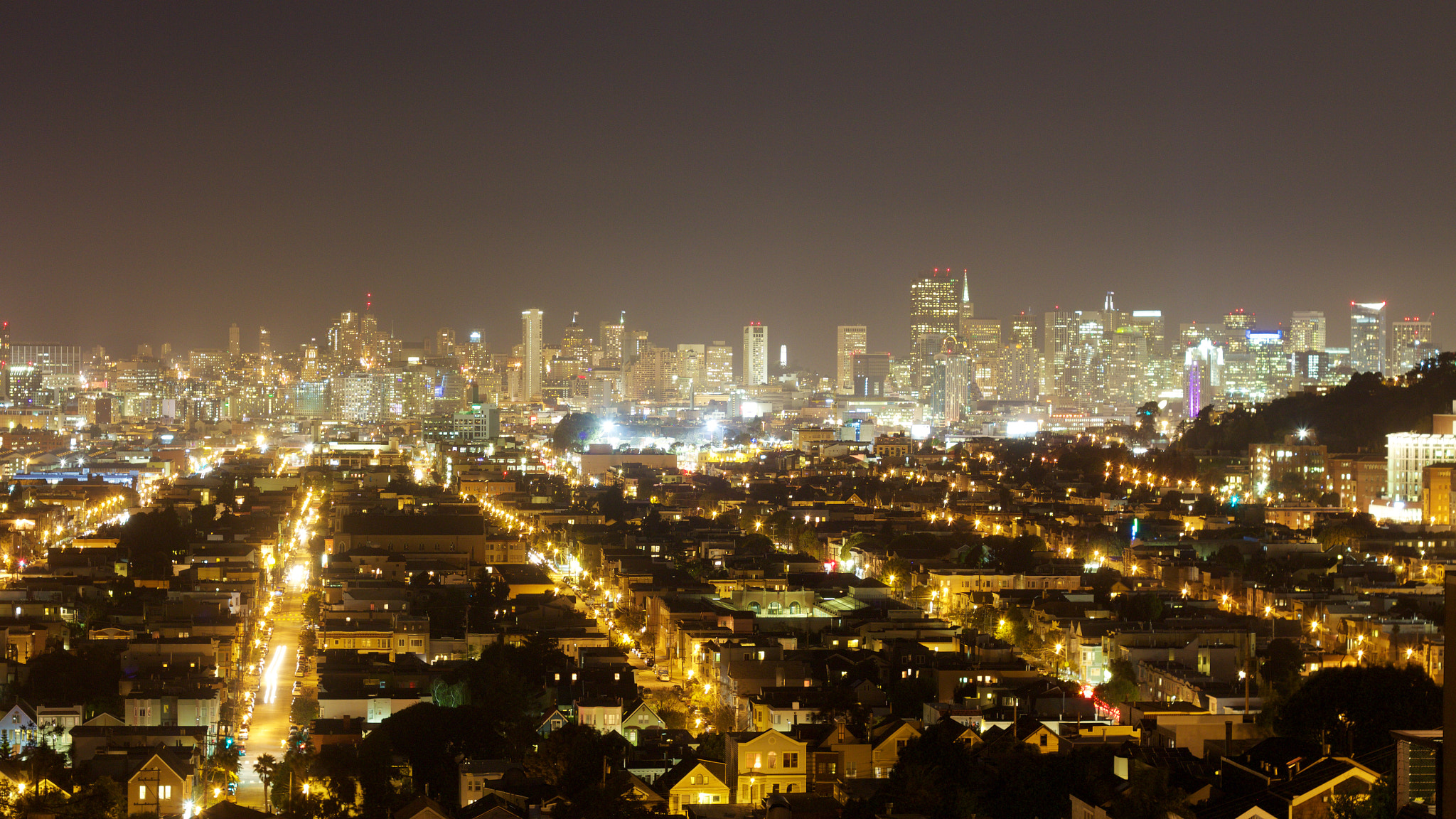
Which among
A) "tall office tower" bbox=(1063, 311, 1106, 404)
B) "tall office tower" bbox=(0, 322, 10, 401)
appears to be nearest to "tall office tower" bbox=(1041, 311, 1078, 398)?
"tall office tower" bbox=(1063, 311, 1106, 404)

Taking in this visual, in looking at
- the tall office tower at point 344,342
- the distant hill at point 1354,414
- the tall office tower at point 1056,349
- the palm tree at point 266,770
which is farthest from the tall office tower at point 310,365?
the palm tree at point 266,770

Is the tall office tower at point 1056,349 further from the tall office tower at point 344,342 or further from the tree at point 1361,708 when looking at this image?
the tree at point 1361,708

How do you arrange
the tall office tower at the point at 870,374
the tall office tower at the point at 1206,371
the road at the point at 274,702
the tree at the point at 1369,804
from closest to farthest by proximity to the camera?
1. the tree at the point at 1369,804
2. the road at the point at 274,702
3. the tall office tower at the point at 1206,371
4. the tall office tower at the point at 870,374

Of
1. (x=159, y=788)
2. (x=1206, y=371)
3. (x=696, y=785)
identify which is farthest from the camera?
(x=1206, y=371)

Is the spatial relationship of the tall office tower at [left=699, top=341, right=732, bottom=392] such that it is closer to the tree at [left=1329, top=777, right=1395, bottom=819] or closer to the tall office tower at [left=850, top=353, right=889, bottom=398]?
the tall office tower at [left=850, top=353, right=889, bottom=398]

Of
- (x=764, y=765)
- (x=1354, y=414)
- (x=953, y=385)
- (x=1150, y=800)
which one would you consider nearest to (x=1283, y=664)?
(x=764, y=765)

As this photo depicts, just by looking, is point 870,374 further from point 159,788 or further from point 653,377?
point 159,788

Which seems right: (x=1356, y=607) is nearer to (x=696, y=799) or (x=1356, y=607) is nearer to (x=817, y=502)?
(x=696, y=799)
